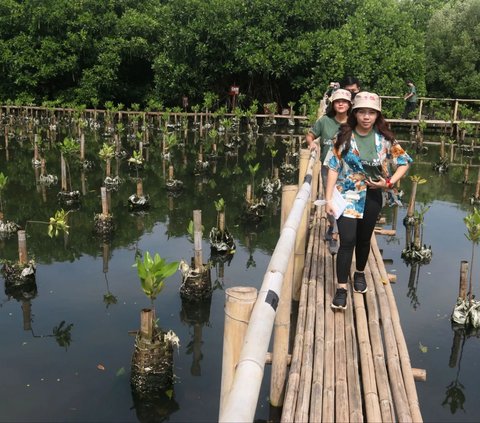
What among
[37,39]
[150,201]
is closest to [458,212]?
[150,201]

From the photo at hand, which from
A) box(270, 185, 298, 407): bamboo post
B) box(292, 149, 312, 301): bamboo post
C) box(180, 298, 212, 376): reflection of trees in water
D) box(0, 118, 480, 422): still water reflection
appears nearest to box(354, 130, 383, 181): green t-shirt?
box(270, 185, 298, 407): bamboo post

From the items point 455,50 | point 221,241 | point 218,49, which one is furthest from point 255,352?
point 455,50

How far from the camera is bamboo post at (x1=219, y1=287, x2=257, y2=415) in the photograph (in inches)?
98.7

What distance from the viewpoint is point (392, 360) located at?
13.5 feet

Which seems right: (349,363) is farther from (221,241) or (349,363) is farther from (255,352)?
(221,241)

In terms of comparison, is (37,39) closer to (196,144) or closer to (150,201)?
(196,144)

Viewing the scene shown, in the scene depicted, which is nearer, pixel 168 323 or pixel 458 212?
pixel 168 323

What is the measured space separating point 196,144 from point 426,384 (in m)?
18.8

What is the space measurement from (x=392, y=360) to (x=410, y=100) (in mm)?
22831

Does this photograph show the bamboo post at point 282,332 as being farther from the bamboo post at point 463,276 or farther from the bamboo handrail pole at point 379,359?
the bamboo post at point 463,276

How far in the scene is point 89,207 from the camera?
46.4 feet

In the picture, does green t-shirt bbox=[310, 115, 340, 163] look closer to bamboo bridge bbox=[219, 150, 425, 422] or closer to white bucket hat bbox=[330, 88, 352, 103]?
white bucket hat bbox=[330, 88, 352, 103]

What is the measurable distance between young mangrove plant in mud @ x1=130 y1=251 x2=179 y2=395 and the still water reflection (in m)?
0.17

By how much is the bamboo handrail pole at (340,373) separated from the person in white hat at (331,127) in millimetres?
1671
